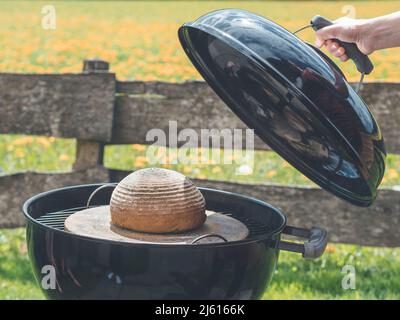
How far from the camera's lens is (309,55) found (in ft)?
9.14

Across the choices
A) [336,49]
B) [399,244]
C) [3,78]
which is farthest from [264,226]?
[3,78]

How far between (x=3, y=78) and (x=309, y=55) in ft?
8.21

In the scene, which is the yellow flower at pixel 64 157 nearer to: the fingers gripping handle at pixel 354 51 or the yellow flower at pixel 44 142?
the yellow flower at pixel 44 142

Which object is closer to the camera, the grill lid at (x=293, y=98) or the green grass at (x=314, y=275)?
the grill lid at (x=293, y=98)

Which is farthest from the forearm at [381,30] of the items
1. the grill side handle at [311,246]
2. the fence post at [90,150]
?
the fence post at [90,150]

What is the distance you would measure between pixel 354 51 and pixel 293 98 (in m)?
0.42

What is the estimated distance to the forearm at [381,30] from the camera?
A: 310 centimetres

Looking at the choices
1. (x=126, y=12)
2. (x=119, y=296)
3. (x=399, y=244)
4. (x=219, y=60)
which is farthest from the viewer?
(x=126, y=12)

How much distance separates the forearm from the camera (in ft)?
10.2

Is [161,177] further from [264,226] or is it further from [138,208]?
[264,226]

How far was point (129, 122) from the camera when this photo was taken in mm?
4625

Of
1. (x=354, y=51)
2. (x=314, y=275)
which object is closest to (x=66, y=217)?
(x=354, y=51)

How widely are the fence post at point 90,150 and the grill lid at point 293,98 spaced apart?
1.51m
